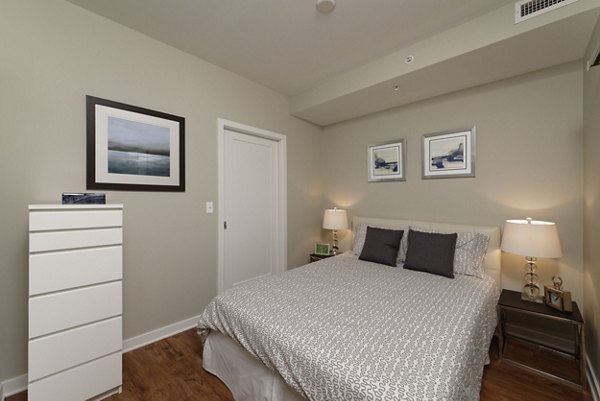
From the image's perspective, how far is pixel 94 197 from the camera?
162 centimetres

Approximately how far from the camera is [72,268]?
4.85ft

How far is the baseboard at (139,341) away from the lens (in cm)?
159

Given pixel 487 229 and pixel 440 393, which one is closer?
pixel 440 393

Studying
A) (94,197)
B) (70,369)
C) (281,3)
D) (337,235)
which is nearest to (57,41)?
(94,197)

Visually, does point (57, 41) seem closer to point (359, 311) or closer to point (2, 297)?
point (2, 297)

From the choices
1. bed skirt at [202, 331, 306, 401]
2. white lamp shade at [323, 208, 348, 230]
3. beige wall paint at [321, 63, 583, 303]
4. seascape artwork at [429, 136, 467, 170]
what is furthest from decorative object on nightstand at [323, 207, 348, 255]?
bed skirt at [202, 331, 306, 401]

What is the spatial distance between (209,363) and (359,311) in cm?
115

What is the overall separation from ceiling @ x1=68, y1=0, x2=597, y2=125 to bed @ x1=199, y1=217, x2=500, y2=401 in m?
1.76

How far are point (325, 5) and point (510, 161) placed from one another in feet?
6.87

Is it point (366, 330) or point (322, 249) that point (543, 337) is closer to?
point (366, 330)

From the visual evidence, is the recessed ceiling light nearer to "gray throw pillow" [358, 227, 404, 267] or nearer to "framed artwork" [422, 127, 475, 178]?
"framed artwork" [422, 127, 475, 178]

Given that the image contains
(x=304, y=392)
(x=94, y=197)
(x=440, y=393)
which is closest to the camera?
(x=440, y=393)

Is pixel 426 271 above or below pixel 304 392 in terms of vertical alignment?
above

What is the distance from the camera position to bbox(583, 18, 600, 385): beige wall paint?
158cm
